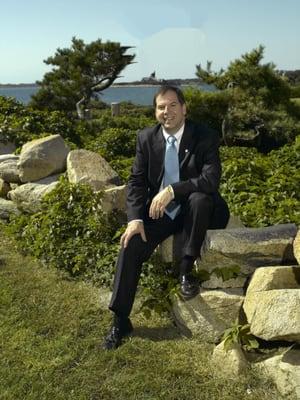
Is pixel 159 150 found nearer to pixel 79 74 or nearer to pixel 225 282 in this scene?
pixel 225 282

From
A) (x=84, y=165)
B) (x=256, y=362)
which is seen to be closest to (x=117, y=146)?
(x=84, y=165)

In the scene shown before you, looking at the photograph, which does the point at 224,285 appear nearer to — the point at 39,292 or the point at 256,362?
the point at 256,362

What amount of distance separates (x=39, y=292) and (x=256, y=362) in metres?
2.42

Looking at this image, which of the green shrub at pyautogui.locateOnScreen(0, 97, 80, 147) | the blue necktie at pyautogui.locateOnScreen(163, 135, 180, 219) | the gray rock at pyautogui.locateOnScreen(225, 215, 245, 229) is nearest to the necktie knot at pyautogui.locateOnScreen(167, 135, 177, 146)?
the blue necktie at pyautogui.locateOnScreen(163, 135, 180, 219)

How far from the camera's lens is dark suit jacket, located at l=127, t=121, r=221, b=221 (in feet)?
14.1

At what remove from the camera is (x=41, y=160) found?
7.48 metres

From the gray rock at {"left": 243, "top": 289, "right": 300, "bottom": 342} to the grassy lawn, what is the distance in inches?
14.5

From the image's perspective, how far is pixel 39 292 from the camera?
17.0 ft

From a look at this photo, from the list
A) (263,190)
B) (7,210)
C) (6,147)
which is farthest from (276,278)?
(6,147)

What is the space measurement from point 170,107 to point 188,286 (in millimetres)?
1591

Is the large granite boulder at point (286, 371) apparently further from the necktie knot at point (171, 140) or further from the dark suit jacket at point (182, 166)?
the necktie knot at point (171, 140)

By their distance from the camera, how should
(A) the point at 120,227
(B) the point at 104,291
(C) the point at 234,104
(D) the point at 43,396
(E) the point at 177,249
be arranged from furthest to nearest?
(C) the point at 234,104 < (A) the point at 120,227 < (B) the point at 104,291 < (E) the point at 177,249 < (D) the point at 43,396

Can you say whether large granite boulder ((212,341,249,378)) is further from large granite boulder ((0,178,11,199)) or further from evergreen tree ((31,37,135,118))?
evergreen tree ((31,37,135,118))

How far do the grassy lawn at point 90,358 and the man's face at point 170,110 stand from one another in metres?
1.79
